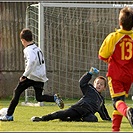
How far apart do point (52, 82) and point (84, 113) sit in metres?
5.30

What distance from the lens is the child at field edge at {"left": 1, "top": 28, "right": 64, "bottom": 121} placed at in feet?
29.8

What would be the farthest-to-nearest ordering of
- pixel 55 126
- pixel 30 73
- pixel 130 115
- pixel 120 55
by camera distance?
1. pixel 30 73
2. pixel 55 126
3. pixel 120 55
4. pixel 130 115

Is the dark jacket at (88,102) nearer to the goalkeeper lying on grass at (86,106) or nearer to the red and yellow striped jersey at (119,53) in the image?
the goalkeeper lying on grass at (86,106)

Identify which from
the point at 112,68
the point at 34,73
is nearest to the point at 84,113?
the point at 34,73

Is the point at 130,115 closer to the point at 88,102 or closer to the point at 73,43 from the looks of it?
the point at 88,102

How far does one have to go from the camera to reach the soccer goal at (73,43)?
14.0 meters

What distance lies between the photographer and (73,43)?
46.4 feet

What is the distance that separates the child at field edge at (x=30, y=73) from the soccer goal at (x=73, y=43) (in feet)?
14.7

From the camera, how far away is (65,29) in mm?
14133

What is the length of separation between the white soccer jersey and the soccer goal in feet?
14.8

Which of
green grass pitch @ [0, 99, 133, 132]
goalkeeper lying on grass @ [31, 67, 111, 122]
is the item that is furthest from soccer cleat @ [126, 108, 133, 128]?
goalkeeper lying on grass @ [31, 67, 111, 122]

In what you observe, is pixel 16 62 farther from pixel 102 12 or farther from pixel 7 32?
pixel 102 12

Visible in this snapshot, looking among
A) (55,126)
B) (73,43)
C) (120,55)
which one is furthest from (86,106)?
(73,43)

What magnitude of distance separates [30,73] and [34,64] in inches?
6.0
